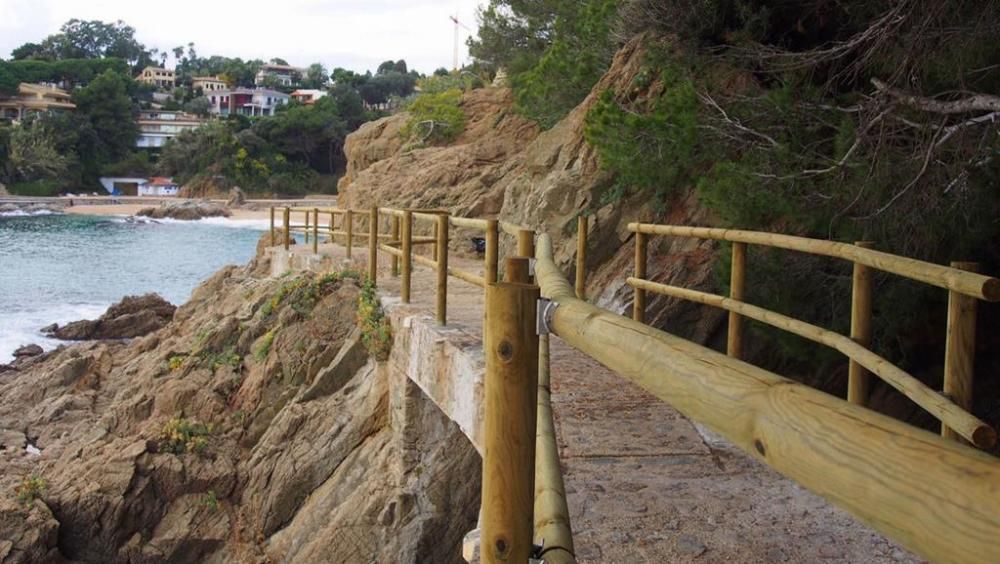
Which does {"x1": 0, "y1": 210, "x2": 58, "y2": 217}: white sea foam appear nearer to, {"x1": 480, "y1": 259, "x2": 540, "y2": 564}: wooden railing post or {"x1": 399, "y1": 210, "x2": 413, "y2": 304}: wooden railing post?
{"x1": 399, "y1": 210, "x2": 413, "y2": 304}: wooden railing post

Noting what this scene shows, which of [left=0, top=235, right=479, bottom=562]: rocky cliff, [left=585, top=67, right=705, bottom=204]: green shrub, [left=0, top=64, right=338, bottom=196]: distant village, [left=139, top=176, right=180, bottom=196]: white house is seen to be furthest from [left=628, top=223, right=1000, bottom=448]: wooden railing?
[left=0, top=64, right=338, bottom=196]: distant village

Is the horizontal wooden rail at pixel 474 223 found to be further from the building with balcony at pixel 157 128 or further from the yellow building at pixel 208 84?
the yellow building at pixel 208 84

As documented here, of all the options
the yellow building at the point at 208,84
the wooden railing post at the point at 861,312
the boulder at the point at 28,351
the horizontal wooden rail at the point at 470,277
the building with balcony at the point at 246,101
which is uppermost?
the yellow building at the point at 208,84

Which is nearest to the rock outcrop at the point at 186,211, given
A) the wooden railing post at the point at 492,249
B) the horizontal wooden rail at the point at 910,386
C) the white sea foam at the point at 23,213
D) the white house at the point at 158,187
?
the white sea foam at the point at 23,213

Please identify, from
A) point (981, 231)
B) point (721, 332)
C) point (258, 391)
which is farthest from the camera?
point (258, 391)

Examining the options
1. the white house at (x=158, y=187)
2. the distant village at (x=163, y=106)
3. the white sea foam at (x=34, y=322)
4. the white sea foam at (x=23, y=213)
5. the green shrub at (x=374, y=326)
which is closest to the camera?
the green shrub at (x=374, y=326)

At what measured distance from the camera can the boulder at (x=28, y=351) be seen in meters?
21.5

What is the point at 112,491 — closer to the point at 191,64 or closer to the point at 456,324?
the point at 456,324

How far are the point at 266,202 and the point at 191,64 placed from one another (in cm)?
9529

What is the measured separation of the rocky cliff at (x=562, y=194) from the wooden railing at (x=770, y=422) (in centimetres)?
450

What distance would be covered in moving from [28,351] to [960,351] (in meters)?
21.9

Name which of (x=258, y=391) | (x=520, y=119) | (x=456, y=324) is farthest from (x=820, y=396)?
(x=520, y=119)

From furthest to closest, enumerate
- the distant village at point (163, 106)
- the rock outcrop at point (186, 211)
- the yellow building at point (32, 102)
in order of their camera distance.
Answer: the distant village at point (163, 106) < the yellow building at point (32, 102) < the rock outcrop at point (186, 211)

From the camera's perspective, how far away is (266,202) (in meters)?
74.4
